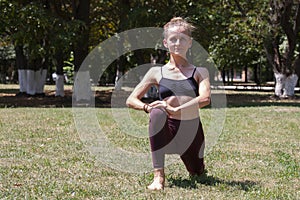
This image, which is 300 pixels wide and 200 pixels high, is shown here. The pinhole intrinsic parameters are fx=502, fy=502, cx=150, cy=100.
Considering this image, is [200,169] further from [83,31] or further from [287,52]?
[287,52]

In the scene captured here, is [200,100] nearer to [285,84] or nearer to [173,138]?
[173,138]

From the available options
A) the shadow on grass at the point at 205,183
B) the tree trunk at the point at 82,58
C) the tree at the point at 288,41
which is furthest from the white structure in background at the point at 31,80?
the shadow on grass at the point at 205,183

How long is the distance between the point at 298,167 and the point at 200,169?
1.61 meters

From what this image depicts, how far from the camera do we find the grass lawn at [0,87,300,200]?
5.01 meters

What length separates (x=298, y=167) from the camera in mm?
6453

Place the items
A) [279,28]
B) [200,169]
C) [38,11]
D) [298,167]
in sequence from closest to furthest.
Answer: [200,169], [298,167], [38,11], [279,28]

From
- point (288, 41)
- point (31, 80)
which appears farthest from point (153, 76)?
point (288, 41)

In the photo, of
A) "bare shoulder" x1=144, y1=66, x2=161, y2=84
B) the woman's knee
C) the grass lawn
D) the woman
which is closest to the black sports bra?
the woman

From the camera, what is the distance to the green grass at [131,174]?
16.4 ft

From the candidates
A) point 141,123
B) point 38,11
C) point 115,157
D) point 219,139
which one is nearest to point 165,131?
point 115,157

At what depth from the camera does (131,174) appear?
19.5ft

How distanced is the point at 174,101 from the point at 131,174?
4.37 feet

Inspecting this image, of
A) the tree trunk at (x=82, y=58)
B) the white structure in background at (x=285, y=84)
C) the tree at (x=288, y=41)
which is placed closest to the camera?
the tree trunk at (x=82, y=58)

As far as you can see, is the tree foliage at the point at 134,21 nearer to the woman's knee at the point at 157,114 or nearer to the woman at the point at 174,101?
the woman at the point at 174,101
